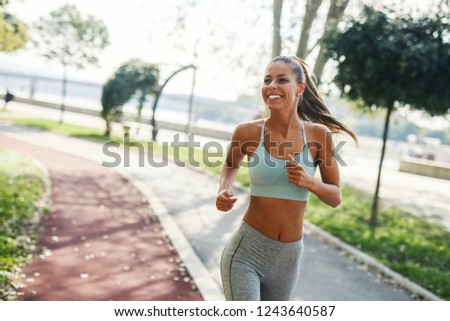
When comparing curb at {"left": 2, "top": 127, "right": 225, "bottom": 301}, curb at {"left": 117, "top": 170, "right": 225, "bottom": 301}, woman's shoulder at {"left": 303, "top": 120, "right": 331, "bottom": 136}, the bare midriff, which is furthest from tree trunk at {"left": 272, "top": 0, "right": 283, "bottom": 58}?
the bare midriff

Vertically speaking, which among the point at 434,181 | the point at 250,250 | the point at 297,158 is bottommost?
the point at 434,181

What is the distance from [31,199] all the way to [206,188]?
475 centimetres

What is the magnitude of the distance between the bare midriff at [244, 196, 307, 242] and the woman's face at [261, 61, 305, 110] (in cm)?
51

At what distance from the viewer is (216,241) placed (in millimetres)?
7180

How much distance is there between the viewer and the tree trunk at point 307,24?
12.4 m

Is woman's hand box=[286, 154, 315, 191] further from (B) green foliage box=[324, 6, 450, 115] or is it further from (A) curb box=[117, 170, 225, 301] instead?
(B) green foliage box=[324, 6, 450, 115]

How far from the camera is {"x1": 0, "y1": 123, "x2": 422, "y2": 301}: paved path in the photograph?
5.51 m

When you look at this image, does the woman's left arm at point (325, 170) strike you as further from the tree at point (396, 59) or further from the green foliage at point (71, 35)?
the green foliage at point (71, 35)

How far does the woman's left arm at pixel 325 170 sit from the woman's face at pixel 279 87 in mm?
273

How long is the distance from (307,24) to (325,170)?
420 inches

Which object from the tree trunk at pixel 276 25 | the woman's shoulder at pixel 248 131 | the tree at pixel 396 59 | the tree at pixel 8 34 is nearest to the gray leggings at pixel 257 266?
the woman's shoulder at pixel 248 131

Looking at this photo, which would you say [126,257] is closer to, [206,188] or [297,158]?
[297,158]
